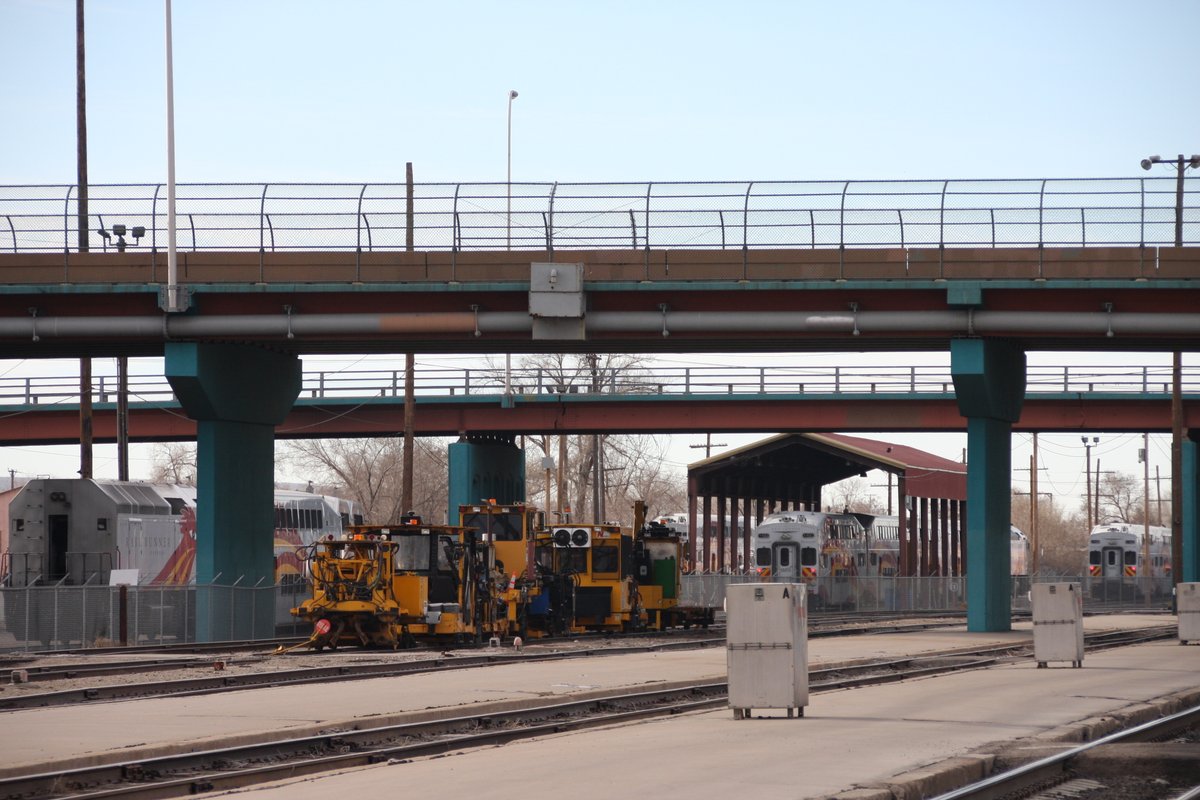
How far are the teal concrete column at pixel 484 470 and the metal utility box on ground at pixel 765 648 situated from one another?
3729 cm

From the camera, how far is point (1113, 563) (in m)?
83.9

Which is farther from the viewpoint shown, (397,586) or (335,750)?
(397,586)

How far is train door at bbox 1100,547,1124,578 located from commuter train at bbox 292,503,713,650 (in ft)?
150

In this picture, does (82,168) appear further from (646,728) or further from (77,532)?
(646,728)

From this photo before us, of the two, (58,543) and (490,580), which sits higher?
(58,543)

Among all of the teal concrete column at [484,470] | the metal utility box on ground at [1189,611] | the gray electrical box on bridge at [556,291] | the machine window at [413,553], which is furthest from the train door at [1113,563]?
the machine window at [413,553]

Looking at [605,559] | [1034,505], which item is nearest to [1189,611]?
[605,559]

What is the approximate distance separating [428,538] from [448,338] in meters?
9.53

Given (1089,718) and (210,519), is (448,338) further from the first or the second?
(1089,718)

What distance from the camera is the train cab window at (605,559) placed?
39.6m

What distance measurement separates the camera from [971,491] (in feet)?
139

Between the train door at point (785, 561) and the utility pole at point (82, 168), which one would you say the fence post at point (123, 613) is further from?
the train door at point (785, 561)

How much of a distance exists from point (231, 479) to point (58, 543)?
7387 millimetres

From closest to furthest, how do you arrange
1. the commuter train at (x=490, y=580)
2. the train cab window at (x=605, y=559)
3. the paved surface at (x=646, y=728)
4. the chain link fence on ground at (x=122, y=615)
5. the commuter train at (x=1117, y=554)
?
the paved surface at (x=646, y=728)
the commuter train at (x=490, y=580)
the chain link fence on ground at (x=122, y=615)
the train cab window at (x=605, y=559)
the commuter train at (x=1117, y=554)
